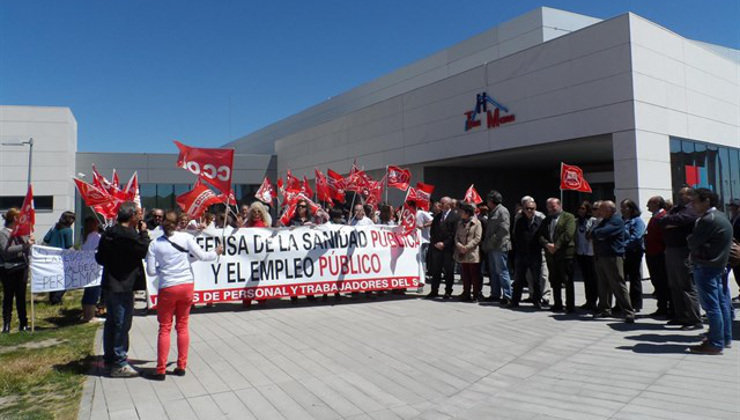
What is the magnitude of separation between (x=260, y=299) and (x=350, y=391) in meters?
5.09

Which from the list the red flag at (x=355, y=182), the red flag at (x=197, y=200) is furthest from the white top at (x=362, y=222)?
the red flag at (x=197, y=200)

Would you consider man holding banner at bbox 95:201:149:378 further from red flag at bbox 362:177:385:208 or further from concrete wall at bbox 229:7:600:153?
concrete wall at bbox 229:7:600:153

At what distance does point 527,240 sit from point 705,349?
3674mm

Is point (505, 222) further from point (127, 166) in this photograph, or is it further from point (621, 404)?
point (127, 166)

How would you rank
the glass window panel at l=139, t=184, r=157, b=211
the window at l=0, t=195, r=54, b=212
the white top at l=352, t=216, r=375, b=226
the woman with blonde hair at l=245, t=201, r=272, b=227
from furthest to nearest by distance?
1. the glass window panel at l=139, t=184, r=157, b=211
2. the window at l=0, t=195, r=54, b=212
3. the white top at l=352, t=216, r=375, b=226
4. the woman with blonde hair at l=245, t=201, r=272, b=227

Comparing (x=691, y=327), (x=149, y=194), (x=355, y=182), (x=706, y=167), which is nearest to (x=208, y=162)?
(x=355, y=182)

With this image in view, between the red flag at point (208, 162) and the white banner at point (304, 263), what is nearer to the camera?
the red flag at point (208, 162)

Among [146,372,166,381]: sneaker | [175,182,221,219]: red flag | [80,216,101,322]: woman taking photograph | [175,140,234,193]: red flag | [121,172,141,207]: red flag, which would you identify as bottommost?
[146,372,166,381]: sneaker

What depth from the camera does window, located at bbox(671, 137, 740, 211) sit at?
15.3 meters

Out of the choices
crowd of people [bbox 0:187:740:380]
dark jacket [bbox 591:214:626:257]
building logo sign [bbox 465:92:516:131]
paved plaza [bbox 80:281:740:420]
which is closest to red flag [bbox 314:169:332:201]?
crowd of people [bbox 0:187:740:380]

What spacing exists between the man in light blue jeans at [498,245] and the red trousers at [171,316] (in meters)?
6.19

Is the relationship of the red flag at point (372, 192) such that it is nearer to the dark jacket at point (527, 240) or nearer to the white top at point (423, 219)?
the white top at point (423, 219)

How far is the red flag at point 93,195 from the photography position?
857 centimetres

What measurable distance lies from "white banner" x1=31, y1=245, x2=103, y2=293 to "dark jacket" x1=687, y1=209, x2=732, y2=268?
9.44 meters
